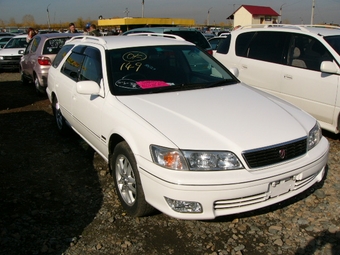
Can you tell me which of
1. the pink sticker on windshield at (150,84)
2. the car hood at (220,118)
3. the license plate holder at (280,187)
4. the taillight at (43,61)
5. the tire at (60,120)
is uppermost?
the pink sticker on windshield at (150,84)

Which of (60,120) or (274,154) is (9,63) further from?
(274,154)

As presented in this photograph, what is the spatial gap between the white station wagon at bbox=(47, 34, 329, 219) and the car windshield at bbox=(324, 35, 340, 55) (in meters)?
1.96

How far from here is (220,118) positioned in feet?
10.5

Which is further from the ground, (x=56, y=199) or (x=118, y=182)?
(x=118, y=182)

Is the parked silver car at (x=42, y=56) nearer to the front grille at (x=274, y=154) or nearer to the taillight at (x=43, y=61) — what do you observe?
the taillight at (x=43, y=61)

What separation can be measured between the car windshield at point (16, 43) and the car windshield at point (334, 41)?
12943mm

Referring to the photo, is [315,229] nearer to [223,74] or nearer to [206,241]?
[206,241]

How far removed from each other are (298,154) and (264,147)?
44cm

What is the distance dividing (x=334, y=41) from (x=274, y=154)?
3.42 m

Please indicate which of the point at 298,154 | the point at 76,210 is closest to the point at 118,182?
the point at 76,210

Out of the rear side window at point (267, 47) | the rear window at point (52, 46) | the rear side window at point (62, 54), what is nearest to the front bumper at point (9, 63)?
the rear window at point (52, 46)

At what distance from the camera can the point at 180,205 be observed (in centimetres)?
286

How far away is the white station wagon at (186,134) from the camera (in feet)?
9.18

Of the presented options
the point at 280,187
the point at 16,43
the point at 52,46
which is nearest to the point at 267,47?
the point at 280,187
